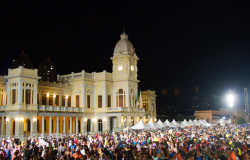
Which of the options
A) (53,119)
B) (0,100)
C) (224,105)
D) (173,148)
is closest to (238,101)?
(224,105)

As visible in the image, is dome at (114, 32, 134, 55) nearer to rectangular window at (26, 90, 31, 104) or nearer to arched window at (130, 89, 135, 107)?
arched window at (130, 89, 135, 107)

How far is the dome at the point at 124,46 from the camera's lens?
181 feet

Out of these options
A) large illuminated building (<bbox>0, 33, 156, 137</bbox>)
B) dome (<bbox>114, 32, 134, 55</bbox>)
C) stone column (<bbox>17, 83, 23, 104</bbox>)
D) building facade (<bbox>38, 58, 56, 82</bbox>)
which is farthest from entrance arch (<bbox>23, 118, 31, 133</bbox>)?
building facade (<bbox>38, 58, 56, 82</bbox>)

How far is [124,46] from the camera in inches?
2185

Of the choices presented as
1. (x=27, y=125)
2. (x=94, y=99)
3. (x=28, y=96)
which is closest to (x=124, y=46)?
(x=94, y=99)

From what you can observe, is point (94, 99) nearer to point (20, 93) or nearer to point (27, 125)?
point (27, 125)

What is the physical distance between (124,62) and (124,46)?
127 inches

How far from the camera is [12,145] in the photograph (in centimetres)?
2261

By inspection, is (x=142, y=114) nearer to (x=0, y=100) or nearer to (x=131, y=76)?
(x=131, y=76)

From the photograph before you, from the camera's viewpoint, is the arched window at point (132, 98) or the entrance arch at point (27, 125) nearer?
the entrance arch at point (27, 125)

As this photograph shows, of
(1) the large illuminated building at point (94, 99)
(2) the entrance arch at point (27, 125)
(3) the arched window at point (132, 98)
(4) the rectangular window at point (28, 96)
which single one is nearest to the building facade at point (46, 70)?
(1) the large illuminated building at point (94, 99)

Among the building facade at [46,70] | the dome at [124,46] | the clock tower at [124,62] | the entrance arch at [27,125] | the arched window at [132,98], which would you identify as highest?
the building facade at [46,70]

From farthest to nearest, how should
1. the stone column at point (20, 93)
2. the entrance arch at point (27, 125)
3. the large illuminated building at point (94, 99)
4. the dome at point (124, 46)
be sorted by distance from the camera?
the dome at point (124, 46) < the large illuminated building at point (94, 99) < the entrance arch at point (27, 125) < the stone column at point (20, 93)

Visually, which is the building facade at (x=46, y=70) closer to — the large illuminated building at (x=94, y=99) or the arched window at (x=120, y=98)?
the large illuminated building at (x=94, y=99)
